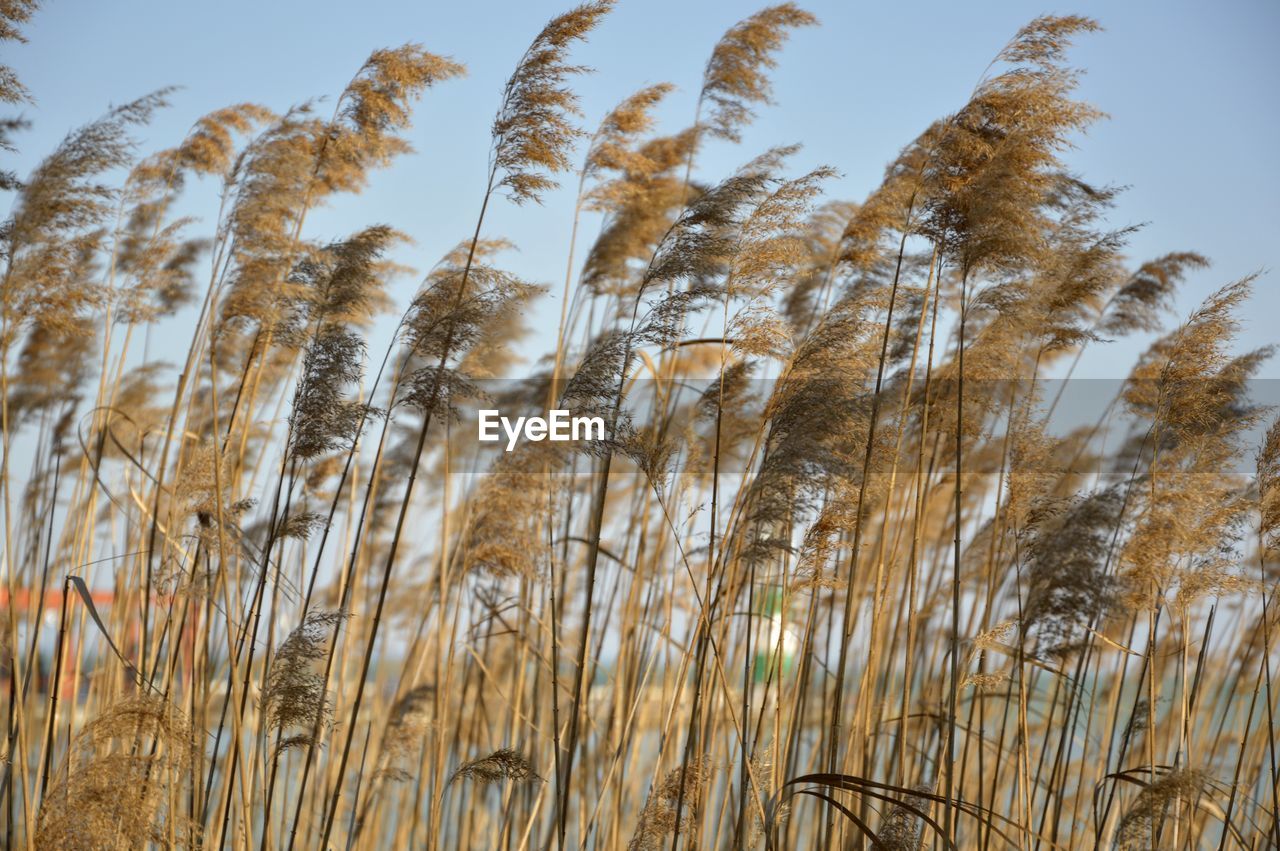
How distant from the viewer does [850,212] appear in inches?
175

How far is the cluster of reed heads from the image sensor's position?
2.59 m

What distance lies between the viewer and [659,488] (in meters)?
2.64

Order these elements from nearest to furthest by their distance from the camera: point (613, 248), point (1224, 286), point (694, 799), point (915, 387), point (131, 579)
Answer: point (694, 799)
point (1224, 286)
point (915, 387)
point (131, 579)
point (613, 248)

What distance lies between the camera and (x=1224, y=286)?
9.35 feet

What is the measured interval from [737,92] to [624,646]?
2168 mm

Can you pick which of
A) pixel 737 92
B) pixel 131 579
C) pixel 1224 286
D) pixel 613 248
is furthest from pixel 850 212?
pixel 131 579

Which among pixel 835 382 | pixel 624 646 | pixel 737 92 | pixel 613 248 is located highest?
pixel 737 92

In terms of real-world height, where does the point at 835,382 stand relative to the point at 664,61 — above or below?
below

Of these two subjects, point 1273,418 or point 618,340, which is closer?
point 618,340

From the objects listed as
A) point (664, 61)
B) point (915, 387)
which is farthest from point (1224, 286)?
point (664, 61)

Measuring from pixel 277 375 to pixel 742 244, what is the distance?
7.48 ft

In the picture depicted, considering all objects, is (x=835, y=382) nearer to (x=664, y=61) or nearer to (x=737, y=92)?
(x=737, y=92)

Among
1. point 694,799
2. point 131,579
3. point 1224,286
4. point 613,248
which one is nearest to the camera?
point 694,799

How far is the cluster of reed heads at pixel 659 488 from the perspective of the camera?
2.59 m
